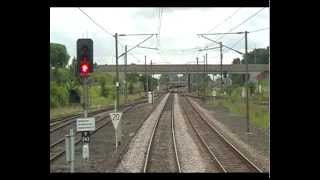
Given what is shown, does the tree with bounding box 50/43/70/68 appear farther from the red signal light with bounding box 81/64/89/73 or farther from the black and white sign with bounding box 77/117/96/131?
the red signal light with bounding box 81/64/89/73

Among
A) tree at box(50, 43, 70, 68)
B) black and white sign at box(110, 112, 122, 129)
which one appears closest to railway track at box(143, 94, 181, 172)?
black and white sign at box(110, 112, 122, 129)

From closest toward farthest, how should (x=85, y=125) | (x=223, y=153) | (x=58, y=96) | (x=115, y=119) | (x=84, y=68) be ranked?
(x=84, y=68)
(x=85, y=125)
(x=115, y=119)
(x=223, y=153)
(x=58, y=96)

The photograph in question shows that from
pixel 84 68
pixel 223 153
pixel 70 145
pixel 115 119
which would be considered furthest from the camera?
pixel 223 153

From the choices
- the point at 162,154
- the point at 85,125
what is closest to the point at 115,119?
the point at 162,154

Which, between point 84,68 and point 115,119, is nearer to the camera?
point 84,68

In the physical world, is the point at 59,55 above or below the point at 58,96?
above

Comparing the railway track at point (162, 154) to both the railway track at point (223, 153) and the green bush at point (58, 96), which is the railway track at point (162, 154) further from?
the green bush at point (58, 96)

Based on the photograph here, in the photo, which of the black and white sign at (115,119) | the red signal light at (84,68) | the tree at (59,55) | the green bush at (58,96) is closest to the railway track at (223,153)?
the black and white sign at (115,119)

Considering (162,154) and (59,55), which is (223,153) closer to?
(162,154)
